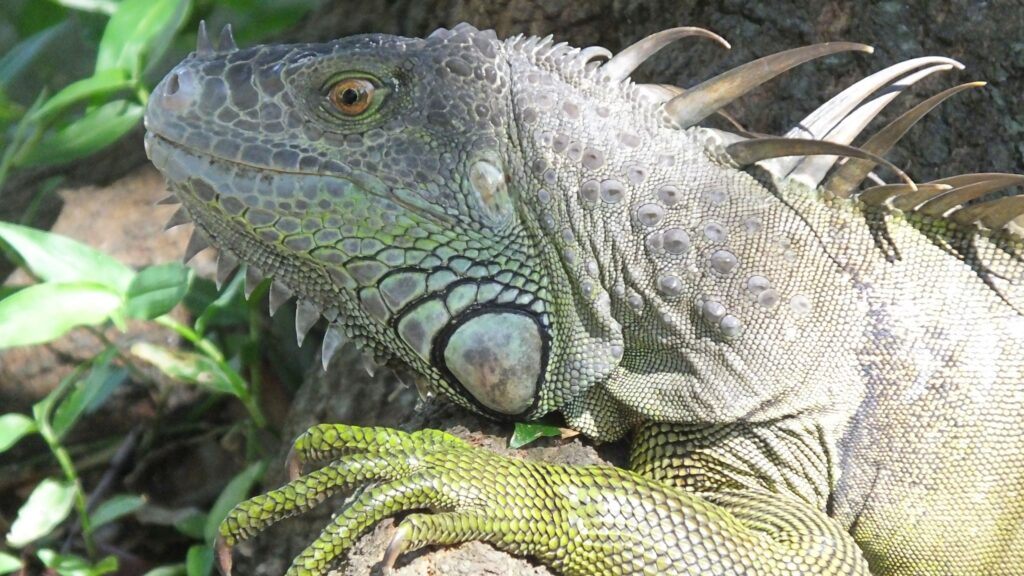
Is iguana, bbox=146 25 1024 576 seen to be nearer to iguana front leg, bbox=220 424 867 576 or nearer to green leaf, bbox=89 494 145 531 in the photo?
iguana front leg, bbox=220 424 867 576

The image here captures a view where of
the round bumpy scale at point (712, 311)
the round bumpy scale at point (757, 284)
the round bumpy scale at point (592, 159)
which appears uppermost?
the round bumpy scale at point (592, 159)

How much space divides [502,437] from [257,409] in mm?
1991

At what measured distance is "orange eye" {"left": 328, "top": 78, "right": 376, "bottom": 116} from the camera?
9.55ft

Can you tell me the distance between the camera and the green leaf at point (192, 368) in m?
4.41

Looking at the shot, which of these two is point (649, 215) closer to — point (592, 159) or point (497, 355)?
point (592, 159)

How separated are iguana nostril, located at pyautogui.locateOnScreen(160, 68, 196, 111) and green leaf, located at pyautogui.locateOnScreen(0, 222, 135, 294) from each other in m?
1.40

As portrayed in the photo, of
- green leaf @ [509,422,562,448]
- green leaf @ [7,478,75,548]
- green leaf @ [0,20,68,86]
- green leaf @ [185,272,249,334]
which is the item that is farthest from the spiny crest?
green leaf @ [0,20,68,86]

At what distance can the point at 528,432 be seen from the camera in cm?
311

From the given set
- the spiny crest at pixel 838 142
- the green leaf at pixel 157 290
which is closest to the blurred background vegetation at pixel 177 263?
the green leaf at pixel 157 290

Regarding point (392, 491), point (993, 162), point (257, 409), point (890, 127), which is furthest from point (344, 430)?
point (993, 162)

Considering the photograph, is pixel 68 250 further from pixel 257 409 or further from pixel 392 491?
pixel 392 491

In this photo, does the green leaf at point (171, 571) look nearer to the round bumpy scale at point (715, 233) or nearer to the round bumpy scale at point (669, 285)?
the round bumpy scale at point (669, 285)

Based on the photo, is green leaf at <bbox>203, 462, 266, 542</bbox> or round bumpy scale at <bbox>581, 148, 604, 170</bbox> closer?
round bumpy scale at <bbox>581, 148, 604, 170</bbox>

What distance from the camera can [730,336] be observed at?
2.88 m
